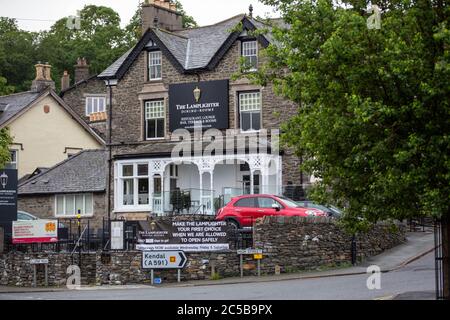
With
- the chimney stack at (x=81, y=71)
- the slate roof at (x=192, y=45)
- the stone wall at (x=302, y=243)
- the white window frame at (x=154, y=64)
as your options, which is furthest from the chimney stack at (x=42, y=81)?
the stone wall at (x=302, y=243)

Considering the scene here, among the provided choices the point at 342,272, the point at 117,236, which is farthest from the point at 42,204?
the point at 342,272

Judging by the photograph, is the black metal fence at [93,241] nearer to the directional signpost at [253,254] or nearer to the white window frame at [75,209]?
the directional signpost at [253,254]

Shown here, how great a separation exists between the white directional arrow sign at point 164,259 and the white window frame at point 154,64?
53.3ft

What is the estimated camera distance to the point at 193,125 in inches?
1714

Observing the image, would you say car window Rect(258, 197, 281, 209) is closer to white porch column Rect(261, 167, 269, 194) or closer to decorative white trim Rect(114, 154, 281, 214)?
white porch column Rect(261, 167, 269, 194)

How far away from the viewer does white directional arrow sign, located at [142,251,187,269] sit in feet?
99.8

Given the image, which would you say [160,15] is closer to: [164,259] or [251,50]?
[251,50]

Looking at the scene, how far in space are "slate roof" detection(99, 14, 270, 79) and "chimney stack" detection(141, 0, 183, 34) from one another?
60.2 inches

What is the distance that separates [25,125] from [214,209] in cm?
2078

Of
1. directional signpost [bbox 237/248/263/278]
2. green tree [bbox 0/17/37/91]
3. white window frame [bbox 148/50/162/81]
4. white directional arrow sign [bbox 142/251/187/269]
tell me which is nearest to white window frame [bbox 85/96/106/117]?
green tree [bbox 0/17/37/91]

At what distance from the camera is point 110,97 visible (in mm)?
46375

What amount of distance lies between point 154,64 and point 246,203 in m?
13.8

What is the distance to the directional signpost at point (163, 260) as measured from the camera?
99.9ft

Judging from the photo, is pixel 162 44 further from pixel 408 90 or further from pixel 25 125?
pixel 408 90
